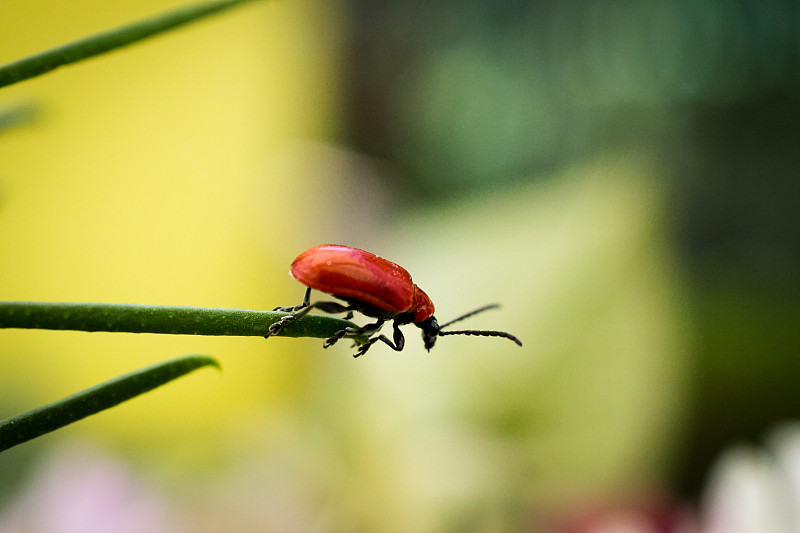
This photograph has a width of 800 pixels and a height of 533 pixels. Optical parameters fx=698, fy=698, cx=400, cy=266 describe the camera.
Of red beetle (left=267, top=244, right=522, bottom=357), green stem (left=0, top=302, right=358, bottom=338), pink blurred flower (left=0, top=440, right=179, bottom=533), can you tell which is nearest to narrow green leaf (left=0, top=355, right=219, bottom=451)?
green stem (left=0, top=302, right=358, bottom=338)

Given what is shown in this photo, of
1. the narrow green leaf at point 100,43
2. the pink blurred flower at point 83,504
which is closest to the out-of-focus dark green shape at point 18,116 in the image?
the narrow green leaf at point 100,43

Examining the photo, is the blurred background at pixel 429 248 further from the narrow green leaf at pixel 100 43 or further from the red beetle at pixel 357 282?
the narrow green leaf at pixel 100 43

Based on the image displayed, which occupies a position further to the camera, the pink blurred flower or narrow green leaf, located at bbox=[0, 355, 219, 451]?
the pink blurred flower

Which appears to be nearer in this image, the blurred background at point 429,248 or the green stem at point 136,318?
the green stem at point 136,318

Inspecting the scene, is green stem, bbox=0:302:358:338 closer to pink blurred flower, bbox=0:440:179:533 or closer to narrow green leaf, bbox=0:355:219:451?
narrow green leaf, bbox=0:355:219:451

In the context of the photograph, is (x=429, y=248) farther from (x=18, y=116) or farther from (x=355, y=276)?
(x=18, y=116)

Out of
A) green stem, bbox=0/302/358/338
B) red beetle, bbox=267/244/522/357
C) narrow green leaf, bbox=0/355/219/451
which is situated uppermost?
green stem, bbox=0/302/358/338

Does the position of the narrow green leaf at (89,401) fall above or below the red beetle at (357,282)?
above
